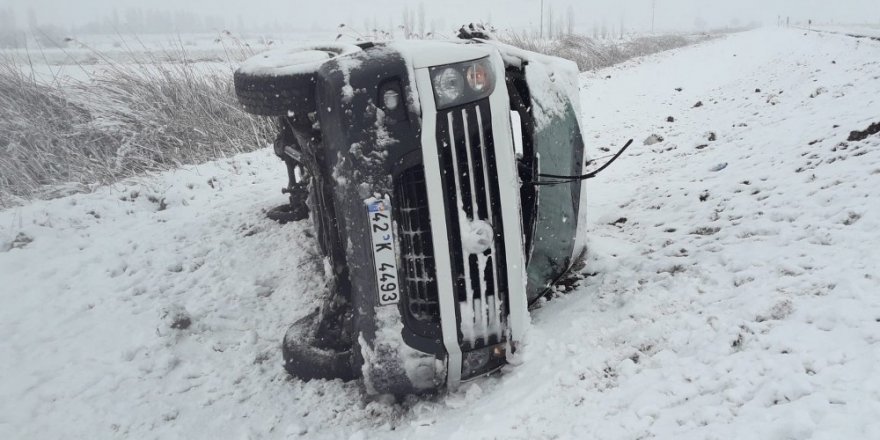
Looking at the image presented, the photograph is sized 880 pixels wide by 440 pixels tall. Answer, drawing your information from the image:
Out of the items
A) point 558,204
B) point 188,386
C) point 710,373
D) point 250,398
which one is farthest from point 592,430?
point 188,386

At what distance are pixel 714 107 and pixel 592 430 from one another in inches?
247

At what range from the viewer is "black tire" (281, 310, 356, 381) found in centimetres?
214

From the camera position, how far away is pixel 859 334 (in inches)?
59.2

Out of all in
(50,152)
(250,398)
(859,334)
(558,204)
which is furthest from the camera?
(50,152)

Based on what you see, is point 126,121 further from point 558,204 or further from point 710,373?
point 710,373

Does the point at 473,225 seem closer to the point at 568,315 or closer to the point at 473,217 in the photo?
the point at 473,217

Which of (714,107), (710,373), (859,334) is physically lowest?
(714,107)

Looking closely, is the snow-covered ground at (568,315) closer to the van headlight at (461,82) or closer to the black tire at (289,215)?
the black tire at (289,215)

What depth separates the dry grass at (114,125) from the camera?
4.98 m

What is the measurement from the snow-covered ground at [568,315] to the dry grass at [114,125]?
3.57 ft

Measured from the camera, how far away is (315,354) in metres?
2.18

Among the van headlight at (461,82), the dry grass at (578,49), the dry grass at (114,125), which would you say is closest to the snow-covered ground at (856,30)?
the dry grass at (578,49)

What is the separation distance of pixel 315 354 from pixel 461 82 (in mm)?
1243

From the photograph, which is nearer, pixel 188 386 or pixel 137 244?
pixel 188 386
